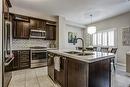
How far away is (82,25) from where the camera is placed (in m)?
7.63

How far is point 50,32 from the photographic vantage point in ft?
17.7

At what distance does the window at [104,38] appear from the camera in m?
5.88

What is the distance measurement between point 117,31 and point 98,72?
4.56 metres

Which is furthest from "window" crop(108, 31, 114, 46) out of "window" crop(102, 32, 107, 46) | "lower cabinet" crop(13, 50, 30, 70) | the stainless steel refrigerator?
the stainless steel refrigerator

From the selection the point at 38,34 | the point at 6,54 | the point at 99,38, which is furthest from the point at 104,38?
the point at 6,54

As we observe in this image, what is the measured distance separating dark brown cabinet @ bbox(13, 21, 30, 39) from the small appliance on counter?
0.74m

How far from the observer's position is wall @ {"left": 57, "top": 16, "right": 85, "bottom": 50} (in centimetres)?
550

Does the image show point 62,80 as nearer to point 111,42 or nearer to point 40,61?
point 40,61

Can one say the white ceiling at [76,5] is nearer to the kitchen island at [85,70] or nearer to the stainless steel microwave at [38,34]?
the stainless steel microwave at [38,34]

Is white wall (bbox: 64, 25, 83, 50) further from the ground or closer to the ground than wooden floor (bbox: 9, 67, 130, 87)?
further from the ground

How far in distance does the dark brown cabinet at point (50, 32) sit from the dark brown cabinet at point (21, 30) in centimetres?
105

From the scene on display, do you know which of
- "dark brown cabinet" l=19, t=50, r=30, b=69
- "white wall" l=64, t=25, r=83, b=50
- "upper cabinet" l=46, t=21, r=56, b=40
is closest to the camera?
"dark brown cabinet" l=19, t=50, r=30, b=69

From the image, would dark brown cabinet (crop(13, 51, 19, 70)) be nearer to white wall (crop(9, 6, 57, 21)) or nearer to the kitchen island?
white wall (crop(9, 6, 57, 21))

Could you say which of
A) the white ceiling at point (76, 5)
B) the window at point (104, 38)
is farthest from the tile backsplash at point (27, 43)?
the window at point (104, 38)
